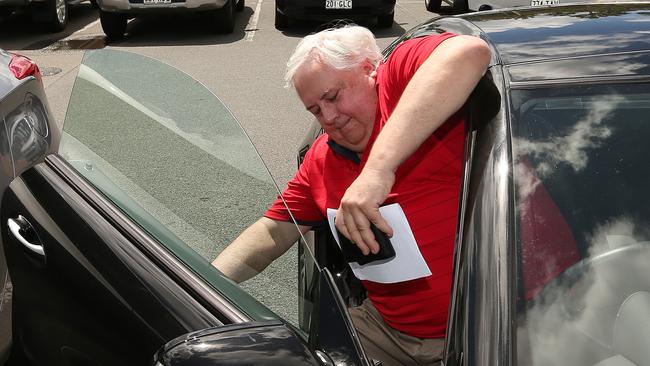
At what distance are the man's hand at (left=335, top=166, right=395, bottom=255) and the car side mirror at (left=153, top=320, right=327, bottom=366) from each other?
1.13ft

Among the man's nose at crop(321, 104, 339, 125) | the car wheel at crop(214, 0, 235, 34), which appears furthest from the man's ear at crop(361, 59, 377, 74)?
the car wheel at crop(214, 0, 235, 34)

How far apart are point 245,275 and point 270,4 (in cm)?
1344

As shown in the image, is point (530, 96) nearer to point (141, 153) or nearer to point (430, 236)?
point (430, 236)

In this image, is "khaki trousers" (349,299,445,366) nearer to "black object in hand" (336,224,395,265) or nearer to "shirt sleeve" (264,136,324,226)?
"black object in hand" (336,224,395,265)

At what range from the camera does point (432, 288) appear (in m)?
2.16

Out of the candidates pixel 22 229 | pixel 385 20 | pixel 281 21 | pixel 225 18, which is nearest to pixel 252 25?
pixel 281 21

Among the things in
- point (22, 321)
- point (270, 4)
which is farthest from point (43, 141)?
point (270, 4)

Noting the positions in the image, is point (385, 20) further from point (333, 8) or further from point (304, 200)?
point (304, 200)

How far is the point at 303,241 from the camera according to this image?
2.03 meters

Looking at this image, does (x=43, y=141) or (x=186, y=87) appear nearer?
(x=186, y=87)

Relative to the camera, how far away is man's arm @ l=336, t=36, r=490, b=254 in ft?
6.26

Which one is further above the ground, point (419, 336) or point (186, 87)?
point (186, 87)

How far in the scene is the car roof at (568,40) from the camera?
2012mm

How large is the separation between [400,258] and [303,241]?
9.6 inches
